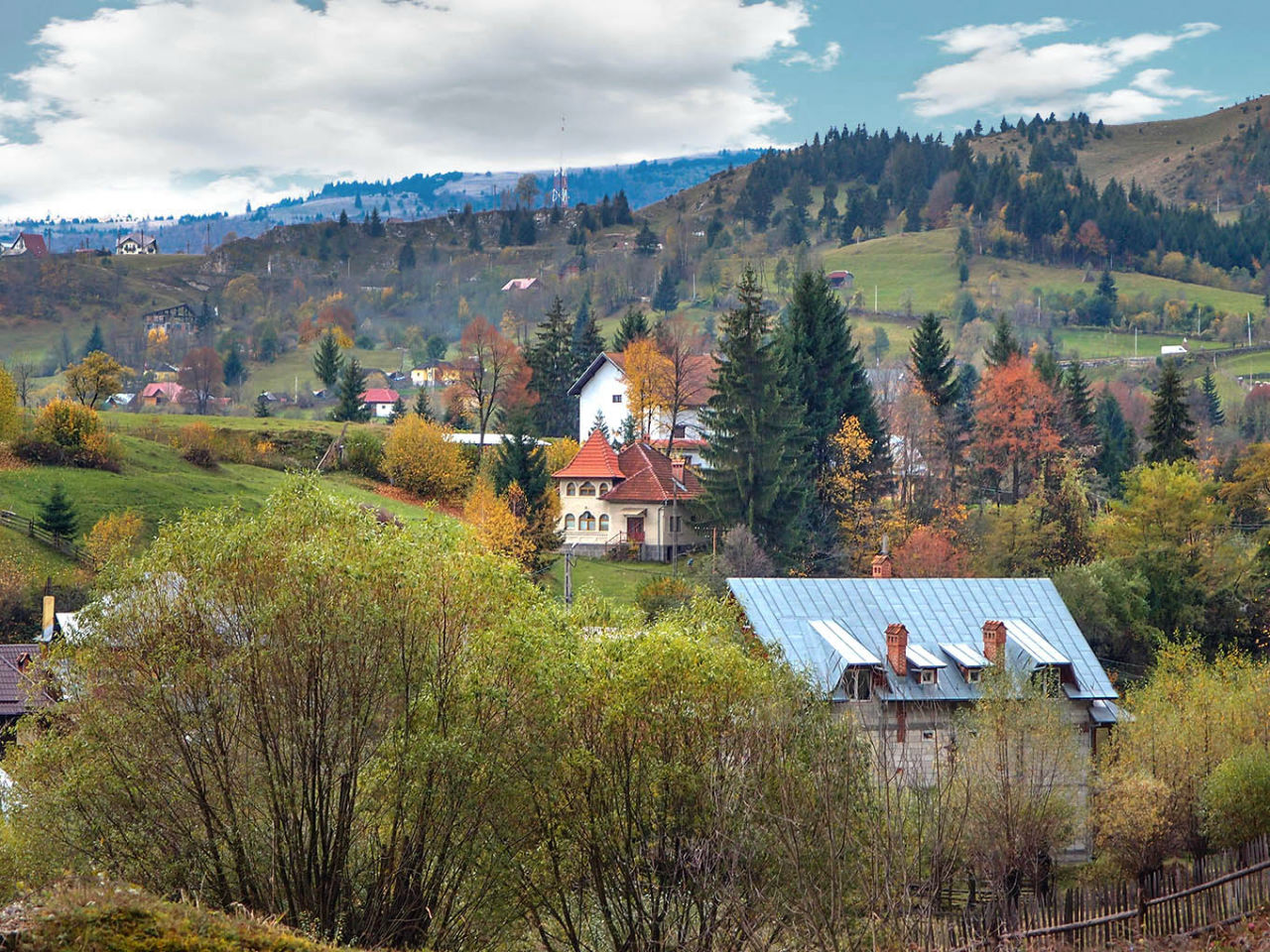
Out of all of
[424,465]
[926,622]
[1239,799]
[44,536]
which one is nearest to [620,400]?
[424,465]

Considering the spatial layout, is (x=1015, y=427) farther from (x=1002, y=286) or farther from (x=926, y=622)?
(x=1002, y=286)

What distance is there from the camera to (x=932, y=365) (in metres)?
80.9

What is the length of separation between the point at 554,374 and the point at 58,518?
148ft

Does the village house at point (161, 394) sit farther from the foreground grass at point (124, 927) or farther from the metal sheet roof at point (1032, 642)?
the foreground grass at point (124, 927)

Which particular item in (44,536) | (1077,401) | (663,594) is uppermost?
(1077,401)

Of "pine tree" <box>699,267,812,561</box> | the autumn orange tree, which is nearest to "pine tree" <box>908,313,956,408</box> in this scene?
the autumn orange tree

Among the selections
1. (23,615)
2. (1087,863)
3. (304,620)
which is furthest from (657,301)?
(304,620)

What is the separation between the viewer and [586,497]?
72875 mm

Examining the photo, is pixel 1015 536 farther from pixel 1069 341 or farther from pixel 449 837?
pixel 1069 341

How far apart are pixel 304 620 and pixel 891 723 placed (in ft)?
73.5

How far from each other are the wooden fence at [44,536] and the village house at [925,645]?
29.2 m

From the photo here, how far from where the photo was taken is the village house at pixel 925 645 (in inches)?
1602

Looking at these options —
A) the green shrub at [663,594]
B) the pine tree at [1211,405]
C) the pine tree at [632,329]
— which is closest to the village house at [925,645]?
the green shrub at [663,594]

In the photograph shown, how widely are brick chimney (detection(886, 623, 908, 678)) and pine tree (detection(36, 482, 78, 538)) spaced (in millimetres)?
35558
